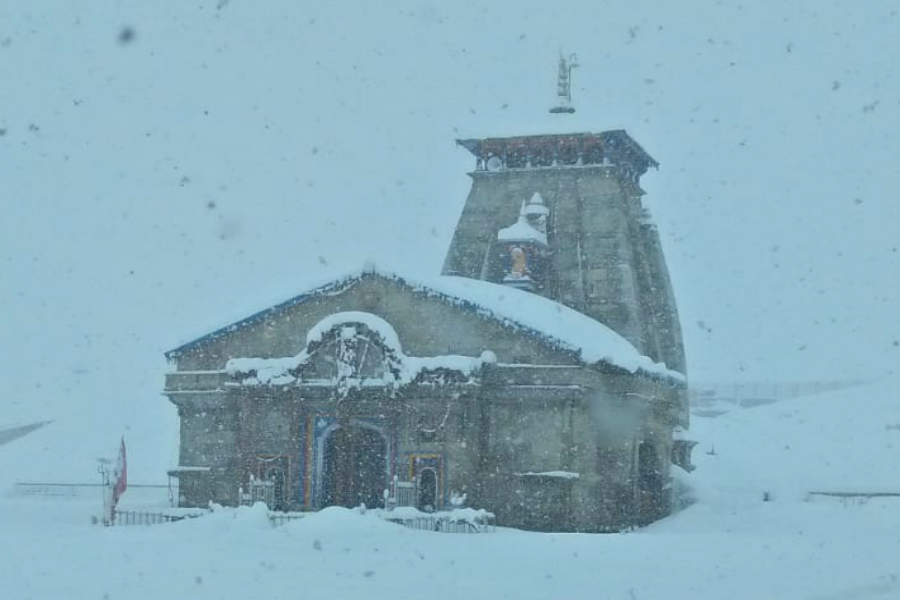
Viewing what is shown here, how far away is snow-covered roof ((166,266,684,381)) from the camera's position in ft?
97.7

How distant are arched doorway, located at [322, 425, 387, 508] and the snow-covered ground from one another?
17.5 feet

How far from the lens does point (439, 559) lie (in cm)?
1906

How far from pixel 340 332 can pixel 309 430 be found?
256 cm

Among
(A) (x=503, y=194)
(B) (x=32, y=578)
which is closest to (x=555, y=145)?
(A) (x=503, y=194)

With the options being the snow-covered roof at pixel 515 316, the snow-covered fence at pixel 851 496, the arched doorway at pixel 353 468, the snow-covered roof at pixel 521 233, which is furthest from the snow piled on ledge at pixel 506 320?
the snow-covered fence at pixel 851 496

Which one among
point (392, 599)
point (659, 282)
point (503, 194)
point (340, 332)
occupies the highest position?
point (503, 194)

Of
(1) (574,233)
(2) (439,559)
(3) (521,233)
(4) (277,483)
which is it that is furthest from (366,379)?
(2) (439,559)

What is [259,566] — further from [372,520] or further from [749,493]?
[749,493]

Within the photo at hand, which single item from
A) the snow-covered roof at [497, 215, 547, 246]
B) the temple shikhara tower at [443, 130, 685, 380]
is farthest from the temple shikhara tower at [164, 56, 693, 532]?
the snow-covered roof at [497, 215, 547, 246]

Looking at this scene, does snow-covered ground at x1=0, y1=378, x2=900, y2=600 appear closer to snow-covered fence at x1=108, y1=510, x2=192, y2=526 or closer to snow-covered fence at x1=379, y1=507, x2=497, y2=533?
snow-covered fence at x1=379, y1=507, x2=497, y2=533

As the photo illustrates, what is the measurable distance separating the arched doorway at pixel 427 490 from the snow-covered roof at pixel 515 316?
3.82 metres

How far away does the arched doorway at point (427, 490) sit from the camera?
30.2 meters

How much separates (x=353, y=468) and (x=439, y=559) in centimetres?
1249

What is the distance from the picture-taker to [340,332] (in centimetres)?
3027
